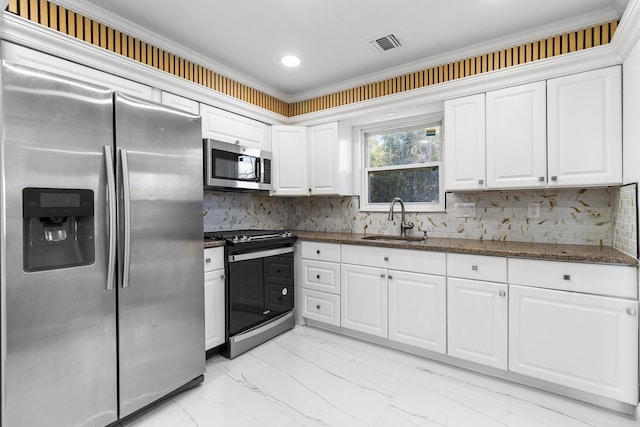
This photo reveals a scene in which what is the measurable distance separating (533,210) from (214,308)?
8.81 ft

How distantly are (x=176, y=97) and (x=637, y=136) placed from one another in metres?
Result: 3.10

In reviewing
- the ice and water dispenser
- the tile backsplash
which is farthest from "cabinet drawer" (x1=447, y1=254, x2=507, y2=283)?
the ice and water dispenser

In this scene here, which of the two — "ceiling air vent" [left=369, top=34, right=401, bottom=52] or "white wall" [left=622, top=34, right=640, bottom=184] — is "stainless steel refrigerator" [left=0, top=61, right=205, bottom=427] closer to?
"ceiling air vent" [left=369, top=34, right=401, bottom=52]

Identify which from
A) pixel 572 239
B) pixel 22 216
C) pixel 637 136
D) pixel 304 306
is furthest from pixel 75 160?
pixel 572 239

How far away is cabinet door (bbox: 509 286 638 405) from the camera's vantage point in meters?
1.81

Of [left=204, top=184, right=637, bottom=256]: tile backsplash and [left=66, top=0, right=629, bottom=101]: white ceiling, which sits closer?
[left=66, top=0, right=629, bottom=101]: white ceiling

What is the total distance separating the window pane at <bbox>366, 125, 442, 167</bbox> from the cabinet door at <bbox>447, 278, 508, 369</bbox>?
1438 mm

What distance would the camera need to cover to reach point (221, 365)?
8.10ft

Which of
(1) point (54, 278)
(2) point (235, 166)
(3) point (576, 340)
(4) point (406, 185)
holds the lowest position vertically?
(3) point (576, 340)

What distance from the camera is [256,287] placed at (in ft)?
9.12

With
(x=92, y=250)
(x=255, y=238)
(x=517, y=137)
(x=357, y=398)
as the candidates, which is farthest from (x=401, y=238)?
(x=92, y=250)

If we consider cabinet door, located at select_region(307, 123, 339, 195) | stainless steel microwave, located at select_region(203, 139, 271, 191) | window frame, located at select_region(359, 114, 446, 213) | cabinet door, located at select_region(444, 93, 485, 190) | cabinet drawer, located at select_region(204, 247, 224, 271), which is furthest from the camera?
cabinet door, located at select_region(307, 123, 339, 195)

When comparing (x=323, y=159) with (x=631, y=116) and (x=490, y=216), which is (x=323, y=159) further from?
(x=631, y=116)

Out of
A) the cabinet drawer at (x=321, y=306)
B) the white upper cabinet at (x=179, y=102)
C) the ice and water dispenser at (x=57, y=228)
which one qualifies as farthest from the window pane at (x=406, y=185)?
the ice and water dispenser at (x=57, y=228)
